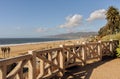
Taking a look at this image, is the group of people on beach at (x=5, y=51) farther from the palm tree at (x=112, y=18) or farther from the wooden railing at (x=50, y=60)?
the palm tree at (x=112, y=18)

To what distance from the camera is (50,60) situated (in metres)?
7.68

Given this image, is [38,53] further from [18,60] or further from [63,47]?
[63,47]

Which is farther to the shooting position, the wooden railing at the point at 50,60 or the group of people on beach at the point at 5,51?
the group of people on beach at the point at 5,51

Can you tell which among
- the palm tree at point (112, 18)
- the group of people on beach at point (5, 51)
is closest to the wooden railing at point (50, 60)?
the group of people on beach at point (5, 51)

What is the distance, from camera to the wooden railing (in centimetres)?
560

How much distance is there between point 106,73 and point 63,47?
2341 millimetres

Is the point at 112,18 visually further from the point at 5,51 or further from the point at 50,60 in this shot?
the point at 50,60

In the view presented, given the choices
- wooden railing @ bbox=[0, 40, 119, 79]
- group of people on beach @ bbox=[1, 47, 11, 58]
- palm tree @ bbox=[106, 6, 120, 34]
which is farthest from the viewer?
palm tree @ bbox=[106, 6, 120, 34]

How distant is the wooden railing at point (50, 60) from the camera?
18.4 ft

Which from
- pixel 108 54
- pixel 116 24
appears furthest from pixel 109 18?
pixel 108 54

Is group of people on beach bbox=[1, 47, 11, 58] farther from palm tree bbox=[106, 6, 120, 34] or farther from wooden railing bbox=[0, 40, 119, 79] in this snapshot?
palm tree bbox=[106, 6, 120, 34]

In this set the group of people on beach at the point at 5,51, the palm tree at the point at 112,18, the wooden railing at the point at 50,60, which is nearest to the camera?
the wooden railing at the point at 50,60

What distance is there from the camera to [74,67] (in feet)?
34.2

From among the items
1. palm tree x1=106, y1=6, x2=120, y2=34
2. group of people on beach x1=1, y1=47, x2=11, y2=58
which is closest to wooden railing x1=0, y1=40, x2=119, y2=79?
group of people on beach x1=1, y1=47, x2=11, y2=58
